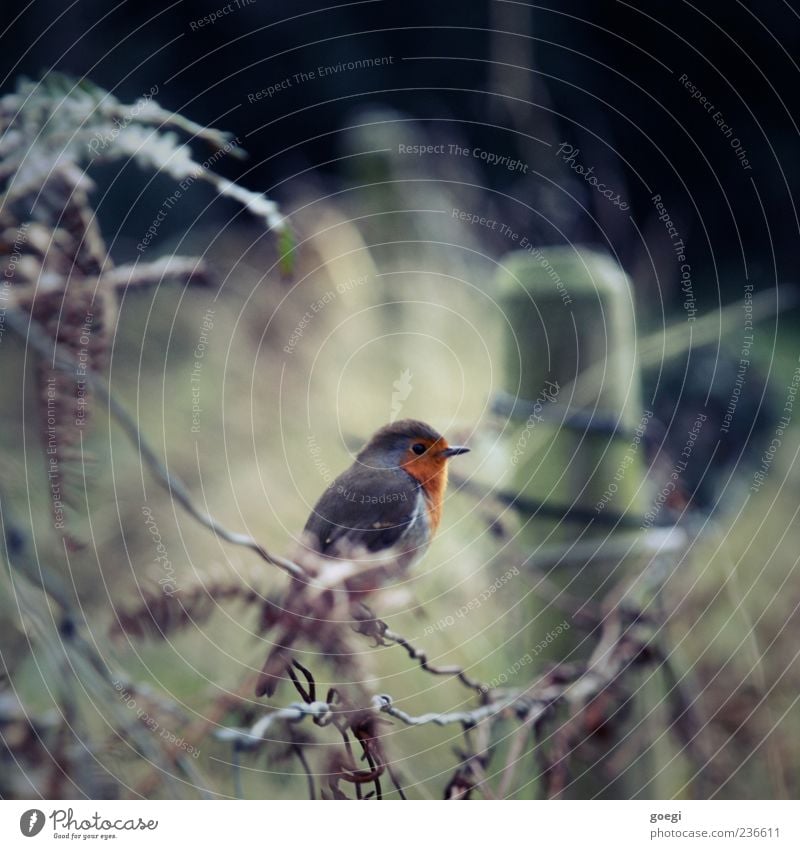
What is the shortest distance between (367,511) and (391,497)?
0.02m

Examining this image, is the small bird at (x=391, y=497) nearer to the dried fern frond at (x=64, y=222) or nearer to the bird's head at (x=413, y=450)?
the bird's head at (x=413, y=450)

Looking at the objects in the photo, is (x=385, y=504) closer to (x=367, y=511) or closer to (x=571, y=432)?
(x=367, y=511)

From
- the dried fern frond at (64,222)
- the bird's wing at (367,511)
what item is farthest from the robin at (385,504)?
the dried fern frond at (64,222)

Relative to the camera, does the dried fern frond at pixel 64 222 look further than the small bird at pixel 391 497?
No

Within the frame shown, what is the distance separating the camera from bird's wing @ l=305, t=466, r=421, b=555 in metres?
0.68

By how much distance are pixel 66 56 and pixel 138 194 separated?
201 millimetres

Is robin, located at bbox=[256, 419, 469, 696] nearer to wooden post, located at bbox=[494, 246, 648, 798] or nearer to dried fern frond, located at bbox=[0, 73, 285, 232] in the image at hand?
wooden post, located at bbox=[494, 246, 648, 798]

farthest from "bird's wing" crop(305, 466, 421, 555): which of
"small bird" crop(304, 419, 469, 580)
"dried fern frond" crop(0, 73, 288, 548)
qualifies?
"dried fern frond" crop(0, 73, 288, 548)

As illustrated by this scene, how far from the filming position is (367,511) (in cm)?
70

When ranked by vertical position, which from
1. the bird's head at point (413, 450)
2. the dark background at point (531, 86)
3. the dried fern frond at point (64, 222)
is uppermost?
the dark background at point (531, 86)

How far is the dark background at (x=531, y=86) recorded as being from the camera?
77 centimetres

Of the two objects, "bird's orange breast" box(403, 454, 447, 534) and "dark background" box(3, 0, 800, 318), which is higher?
"dark background" box(3, 0, 800, 318)

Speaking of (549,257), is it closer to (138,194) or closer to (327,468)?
(327,468)

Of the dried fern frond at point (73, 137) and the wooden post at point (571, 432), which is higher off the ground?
the dried fern frond at point (73, 137)
